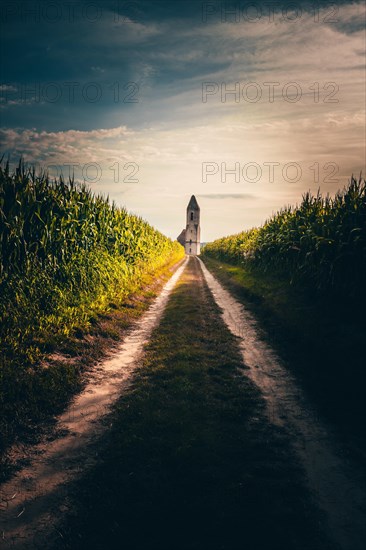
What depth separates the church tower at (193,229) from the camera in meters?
97.2

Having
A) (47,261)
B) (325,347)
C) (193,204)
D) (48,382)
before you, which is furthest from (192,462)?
(193,204)

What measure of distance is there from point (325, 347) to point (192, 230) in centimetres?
9371

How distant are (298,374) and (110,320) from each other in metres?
5.10

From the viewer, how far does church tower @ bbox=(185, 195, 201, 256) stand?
319 feet

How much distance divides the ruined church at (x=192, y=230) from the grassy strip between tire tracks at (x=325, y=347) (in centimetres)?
8697

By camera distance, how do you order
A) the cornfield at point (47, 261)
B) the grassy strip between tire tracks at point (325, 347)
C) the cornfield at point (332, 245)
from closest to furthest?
the grassy strip between tire tracks at point (325, 347) < the cornfield at point (47, 261) < the cornfield at point (332, 245)

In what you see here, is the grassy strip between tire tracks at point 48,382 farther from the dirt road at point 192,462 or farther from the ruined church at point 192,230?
the ruined church at point 192,230

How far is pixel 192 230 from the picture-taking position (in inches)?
3875

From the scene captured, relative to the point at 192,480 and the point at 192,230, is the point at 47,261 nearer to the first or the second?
the point at 192,480

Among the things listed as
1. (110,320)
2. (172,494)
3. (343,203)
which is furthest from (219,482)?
(343,203)

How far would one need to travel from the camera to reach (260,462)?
10.7 ft

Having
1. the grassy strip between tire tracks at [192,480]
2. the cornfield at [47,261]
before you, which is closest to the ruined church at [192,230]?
the cornfield at [47,261]

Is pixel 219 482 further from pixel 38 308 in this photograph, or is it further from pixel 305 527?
pixel 38 308

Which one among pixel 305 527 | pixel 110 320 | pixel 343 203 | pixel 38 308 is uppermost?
pixel 343 203
